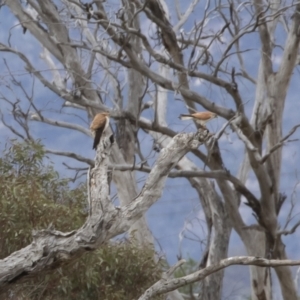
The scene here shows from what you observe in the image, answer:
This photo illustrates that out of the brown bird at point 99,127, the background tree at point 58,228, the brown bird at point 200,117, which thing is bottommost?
the background tree at point 58,228

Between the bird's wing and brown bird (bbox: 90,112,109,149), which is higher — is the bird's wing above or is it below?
above

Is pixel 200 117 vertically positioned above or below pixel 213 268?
above

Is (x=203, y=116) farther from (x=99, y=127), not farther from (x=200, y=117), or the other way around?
(x=99, y=127)

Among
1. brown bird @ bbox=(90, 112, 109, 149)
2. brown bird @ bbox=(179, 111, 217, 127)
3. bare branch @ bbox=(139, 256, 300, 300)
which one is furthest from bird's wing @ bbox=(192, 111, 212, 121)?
bare branch @ bbox=(139, 256, 300, 300)

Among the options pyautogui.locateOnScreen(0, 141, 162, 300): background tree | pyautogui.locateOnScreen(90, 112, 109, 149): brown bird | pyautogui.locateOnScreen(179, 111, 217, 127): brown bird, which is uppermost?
pyautogui.locateOnScreen(179, 111, 217, 127): brown bird

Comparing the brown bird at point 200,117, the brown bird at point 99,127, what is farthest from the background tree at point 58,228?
the brown bird at point 200,117

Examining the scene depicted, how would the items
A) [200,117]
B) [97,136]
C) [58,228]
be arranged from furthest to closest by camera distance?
1. [200,117]
2. [58,228]
3. [97,136]

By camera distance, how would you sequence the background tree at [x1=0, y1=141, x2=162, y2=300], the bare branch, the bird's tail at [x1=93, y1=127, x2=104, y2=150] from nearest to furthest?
1. the bare branch
2. the bird's tail at [x1=93, y1=127, x2=104, y2=150]
3. the background tree at [x1=0, y1=141, x2=162, y2=300]

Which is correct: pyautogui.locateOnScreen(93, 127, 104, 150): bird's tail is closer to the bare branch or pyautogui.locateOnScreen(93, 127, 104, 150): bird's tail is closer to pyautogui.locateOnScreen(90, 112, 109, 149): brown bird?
pyautogui.locateOnScreen(90, 112, 109, 149): brown bird

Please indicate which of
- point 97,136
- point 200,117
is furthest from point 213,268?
point 200,117

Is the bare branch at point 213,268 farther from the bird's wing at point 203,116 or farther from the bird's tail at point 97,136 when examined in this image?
the bird's wing at point 203,116

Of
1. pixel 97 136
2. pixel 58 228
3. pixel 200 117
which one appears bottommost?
pixel 58 228

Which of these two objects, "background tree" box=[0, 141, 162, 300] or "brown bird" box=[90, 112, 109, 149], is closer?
"brown bird" box=[90, 112, 109, 149]

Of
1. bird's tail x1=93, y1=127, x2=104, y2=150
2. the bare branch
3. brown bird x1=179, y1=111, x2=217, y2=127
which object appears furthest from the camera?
brown bird x1=179, y1=111, x2=217, y2=127
